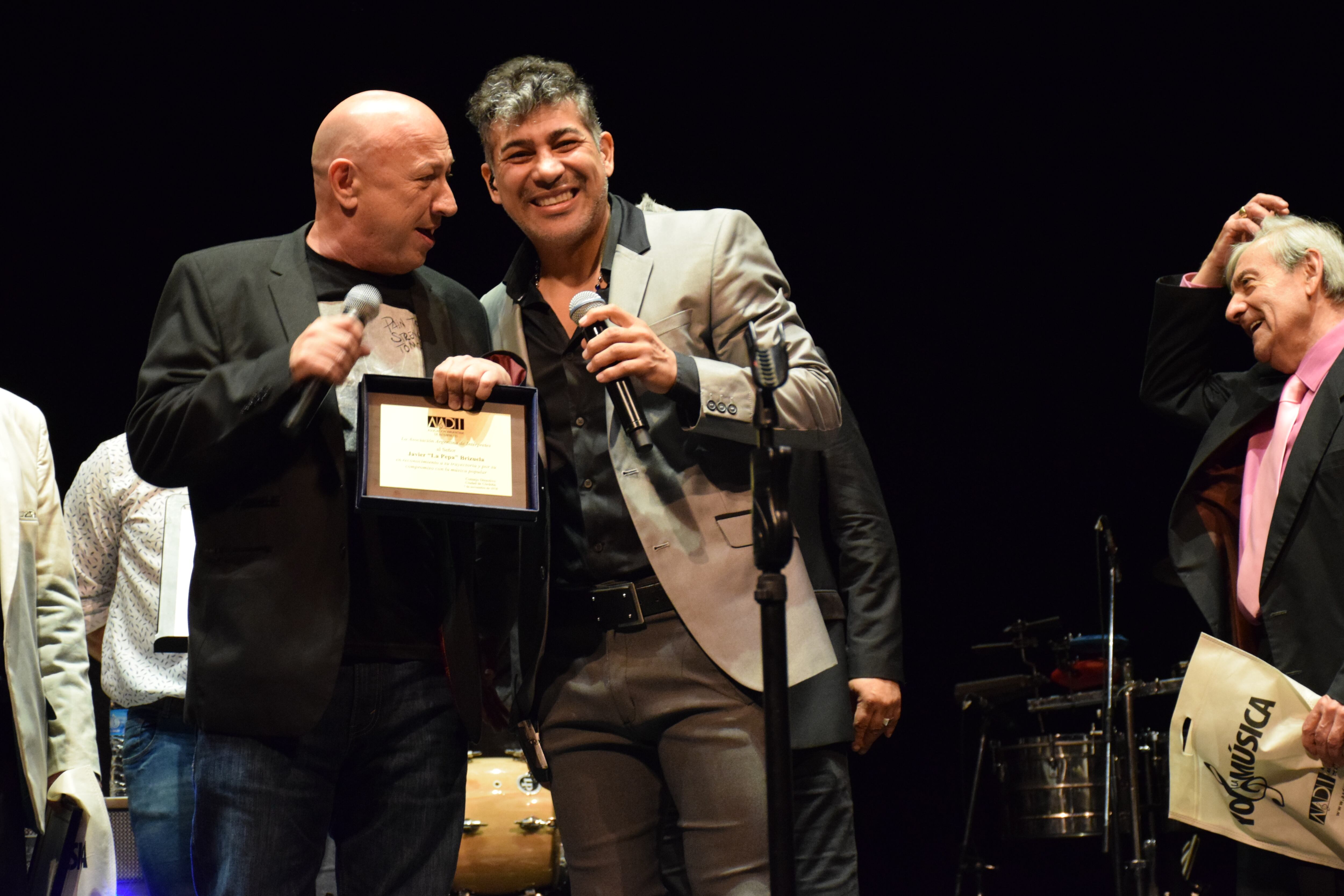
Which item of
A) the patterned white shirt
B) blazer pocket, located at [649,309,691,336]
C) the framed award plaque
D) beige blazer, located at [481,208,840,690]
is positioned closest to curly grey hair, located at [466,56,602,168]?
beige blazer, located at [481,208,840,690]

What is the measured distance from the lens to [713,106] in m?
5.82

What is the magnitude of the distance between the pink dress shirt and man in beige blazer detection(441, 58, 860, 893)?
4.19 feet

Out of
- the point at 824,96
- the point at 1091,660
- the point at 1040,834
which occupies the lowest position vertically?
the point at 1040,834

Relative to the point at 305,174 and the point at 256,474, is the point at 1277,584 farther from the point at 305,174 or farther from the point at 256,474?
the point at 305,174

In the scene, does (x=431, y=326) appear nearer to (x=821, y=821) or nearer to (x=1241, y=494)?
(x=821, y=821)

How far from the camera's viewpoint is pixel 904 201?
6.23m

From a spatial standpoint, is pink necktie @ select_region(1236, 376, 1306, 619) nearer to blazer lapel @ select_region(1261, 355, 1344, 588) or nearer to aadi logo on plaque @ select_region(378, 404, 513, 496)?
blazer lapel @ select_region(1261, 355, 1344, 588)

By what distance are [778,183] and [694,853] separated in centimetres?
466

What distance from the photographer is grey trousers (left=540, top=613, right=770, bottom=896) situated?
182 cm

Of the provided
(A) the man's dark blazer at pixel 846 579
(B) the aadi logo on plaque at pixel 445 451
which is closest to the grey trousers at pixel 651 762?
(B) the aadi logo on plaque at pixel 445 451

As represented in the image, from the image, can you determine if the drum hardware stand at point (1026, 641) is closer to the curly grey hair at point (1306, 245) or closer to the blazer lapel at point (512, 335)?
the curly grey hair at point (1306, 245)

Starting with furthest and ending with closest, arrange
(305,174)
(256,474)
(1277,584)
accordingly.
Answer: (305,174), (1277,584), (256,474)

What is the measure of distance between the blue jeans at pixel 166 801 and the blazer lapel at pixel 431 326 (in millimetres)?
1525

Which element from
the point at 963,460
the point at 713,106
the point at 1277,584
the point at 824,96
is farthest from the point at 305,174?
the point at 1277,584
